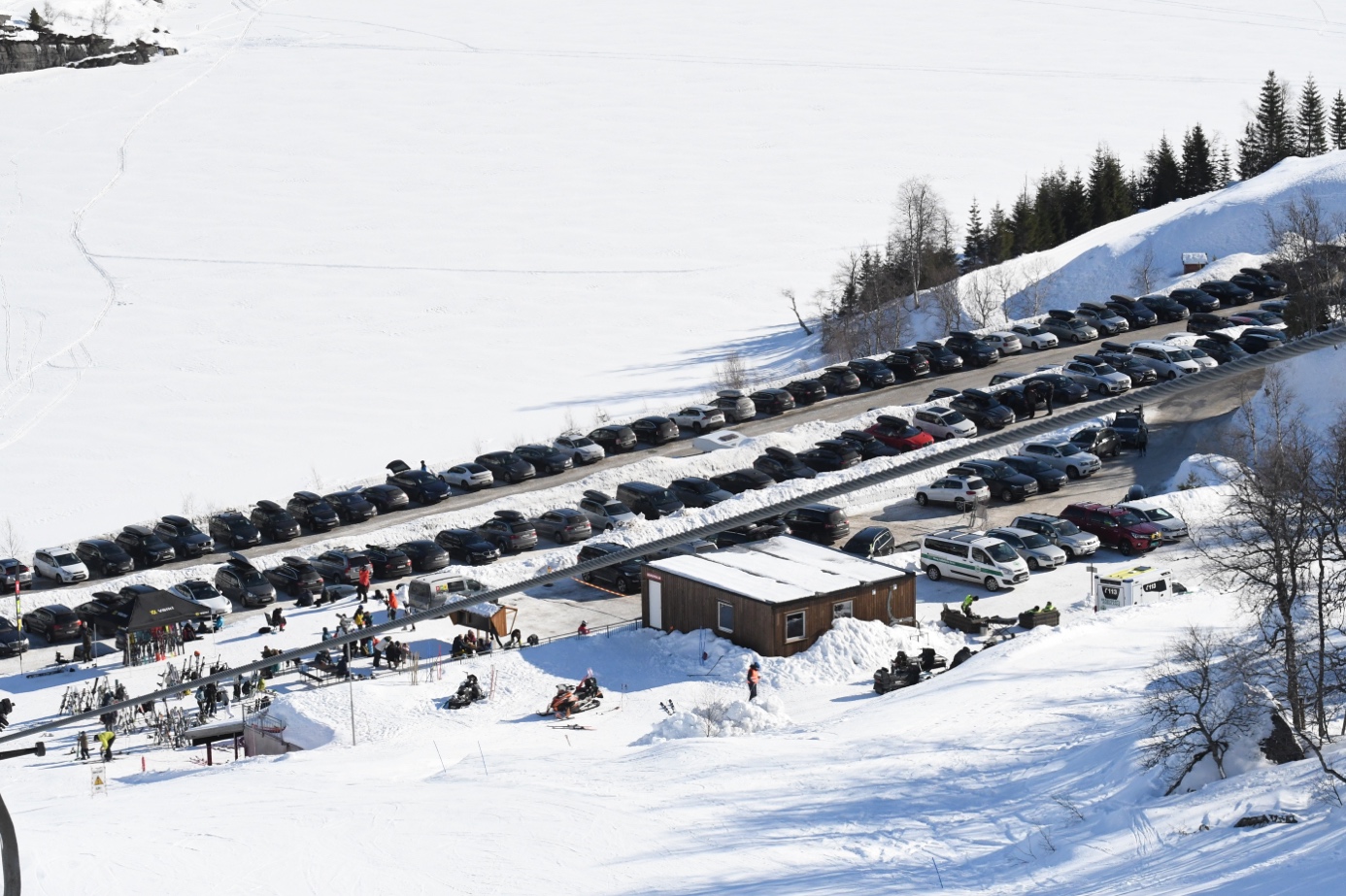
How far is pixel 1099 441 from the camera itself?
42375mm

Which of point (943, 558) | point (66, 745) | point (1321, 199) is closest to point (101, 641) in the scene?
point (66, 745)

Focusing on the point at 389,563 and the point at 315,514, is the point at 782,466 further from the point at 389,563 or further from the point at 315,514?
the point at 315,514

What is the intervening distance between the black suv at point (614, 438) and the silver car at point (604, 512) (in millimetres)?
5946

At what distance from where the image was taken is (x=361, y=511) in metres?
43.2

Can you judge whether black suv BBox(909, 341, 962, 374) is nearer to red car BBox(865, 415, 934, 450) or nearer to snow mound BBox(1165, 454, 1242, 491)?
red car BBox(865, 415, 934, 450)

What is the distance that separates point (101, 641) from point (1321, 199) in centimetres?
5676

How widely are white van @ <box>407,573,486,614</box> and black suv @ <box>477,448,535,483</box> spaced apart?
439 inches

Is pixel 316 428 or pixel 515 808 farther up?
pixel 316 428

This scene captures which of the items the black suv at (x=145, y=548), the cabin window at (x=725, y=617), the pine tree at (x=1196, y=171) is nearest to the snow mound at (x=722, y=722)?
the cabin window at (x=725, y=617)

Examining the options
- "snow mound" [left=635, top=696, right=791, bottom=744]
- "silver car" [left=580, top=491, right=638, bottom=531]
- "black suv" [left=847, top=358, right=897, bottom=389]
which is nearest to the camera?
"snow mound" [left=635, top=696, right=791, bottom=744]

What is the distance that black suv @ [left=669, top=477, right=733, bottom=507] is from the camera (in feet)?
137

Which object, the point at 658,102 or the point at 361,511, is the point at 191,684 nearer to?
the point at 361,511

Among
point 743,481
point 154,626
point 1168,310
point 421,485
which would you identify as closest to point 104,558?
point 154,626

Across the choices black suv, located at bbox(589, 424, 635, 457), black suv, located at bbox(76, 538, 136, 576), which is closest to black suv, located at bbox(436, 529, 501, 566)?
black suv, located at bbox(76, 538, 136, 576)
